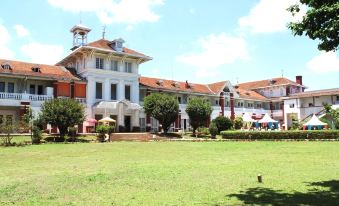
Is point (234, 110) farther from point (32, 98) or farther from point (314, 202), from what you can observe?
point (314, 202)

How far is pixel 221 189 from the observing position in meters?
10.5

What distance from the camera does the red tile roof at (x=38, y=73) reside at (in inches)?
1575

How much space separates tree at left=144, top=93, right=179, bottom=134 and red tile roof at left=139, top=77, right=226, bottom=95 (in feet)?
24.1

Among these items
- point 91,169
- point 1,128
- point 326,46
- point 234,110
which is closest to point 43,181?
point 91,169

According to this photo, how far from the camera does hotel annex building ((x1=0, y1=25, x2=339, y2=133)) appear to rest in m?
40.6

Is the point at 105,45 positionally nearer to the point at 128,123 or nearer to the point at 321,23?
the point at 128,123

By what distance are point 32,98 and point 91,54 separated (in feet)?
27.7

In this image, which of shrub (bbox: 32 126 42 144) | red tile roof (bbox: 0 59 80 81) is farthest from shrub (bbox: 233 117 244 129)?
shrub (bbox: 32 126 42 144)

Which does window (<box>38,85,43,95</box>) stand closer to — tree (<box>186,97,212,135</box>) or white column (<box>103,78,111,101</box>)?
white column (<box>103,78,111,101</box>)

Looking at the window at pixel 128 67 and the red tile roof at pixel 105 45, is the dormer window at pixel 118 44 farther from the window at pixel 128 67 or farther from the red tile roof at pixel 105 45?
the window at pixel 128 67

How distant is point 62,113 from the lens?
34.1m

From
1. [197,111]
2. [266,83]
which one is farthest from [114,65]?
[266,83]

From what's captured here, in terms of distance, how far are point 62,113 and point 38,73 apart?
32.1 ft

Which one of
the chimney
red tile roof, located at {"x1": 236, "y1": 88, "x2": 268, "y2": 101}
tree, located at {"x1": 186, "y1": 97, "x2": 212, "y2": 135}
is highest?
the chimney
